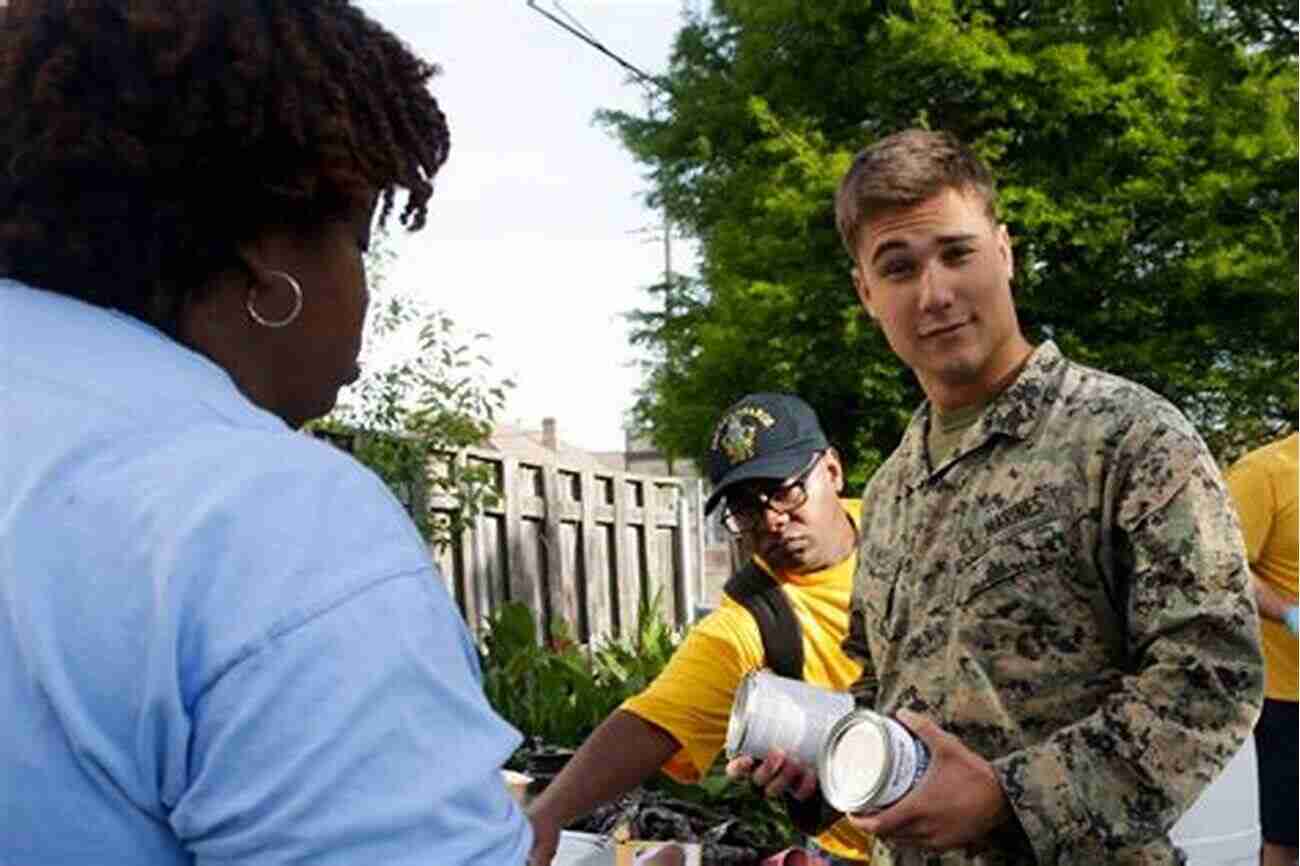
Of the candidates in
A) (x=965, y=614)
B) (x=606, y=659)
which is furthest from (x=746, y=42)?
(x=965, y=614)

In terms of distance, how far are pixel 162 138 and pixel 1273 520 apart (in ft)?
14.7

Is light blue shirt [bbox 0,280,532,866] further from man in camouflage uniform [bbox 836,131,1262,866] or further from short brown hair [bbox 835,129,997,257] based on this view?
short brown hair [bbox 835,129,997,257]

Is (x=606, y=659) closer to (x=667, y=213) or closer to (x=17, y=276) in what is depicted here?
(x=17, y=276)

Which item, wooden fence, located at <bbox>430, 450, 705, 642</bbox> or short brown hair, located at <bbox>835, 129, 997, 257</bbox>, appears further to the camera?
wooden fence, located at <bbox>430, 450, 705, 642</bbox>

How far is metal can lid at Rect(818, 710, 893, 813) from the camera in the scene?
1875mm

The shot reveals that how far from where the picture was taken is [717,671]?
10.7ft

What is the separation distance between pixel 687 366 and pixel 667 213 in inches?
70.3

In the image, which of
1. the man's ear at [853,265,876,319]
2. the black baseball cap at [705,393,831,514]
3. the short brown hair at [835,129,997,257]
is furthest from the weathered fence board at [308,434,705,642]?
the short brown hair at [835,129,997,257]

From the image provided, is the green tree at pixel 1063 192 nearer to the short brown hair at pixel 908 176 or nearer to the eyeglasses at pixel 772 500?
the eyeglasses at pixel 772 500

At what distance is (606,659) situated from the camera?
7535 mm

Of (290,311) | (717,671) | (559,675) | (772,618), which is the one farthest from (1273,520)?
(290,311)

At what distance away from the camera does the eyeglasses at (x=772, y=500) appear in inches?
137

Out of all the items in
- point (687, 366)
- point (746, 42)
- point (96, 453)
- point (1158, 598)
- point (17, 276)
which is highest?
point (746, 42)

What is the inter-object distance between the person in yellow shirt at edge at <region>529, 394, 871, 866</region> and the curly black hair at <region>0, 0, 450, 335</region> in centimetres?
191
